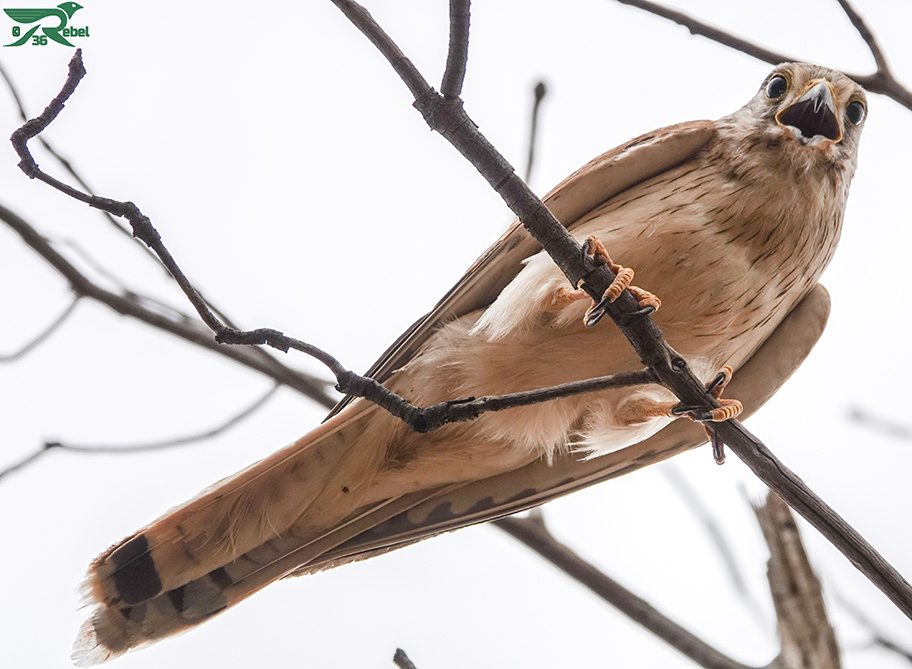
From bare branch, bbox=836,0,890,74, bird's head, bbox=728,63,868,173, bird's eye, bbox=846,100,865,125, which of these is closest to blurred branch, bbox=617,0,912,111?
bare branch, bbox=836,0,890,74

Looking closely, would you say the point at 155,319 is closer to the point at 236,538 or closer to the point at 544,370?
the point at 236,538

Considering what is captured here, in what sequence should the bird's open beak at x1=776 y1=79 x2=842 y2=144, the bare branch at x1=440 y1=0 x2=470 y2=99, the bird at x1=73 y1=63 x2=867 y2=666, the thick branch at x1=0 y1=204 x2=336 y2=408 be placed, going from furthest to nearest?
the bird's open beak at x1=776 y1=79 x2=842 y2=144 < the thick branch at x1=0 y1=204 x2=336 y2=408 < the bird at x1=73 y1=63 x2=867 y2=666 < the bare branch at x1=440 y1=0 x2=470 y2=99

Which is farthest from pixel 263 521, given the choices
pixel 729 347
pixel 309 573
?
pixel 729 347

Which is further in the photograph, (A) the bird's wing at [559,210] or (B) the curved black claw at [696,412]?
(A) the bird's wing at [559,210]

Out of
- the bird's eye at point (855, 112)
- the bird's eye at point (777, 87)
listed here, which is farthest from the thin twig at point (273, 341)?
the bird's eye at point (855, 112)

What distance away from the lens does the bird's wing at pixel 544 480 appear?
3416 mm

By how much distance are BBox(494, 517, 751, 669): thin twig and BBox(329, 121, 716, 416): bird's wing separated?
0.79 m

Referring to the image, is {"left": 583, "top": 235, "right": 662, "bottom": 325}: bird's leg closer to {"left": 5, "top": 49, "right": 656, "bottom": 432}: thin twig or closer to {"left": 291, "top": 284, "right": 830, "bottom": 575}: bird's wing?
{"left": 5, "top": 49, "right": 656, "bottom": 432}: thin twig

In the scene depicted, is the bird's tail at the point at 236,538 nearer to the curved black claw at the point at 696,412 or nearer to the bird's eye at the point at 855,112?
the curved black claw at the point at 696,412

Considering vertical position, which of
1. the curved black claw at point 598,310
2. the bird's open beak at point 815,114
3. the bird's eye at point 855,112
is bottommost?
the curved black claw at point 598,310

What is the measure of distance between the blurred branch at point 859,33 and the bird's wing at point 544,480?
1086 millimetres

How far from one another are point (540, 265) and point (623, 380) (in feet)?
3.03

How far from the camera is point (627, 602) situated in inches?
127

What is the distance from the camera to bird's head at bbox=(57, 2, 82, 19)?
3.97 metres
